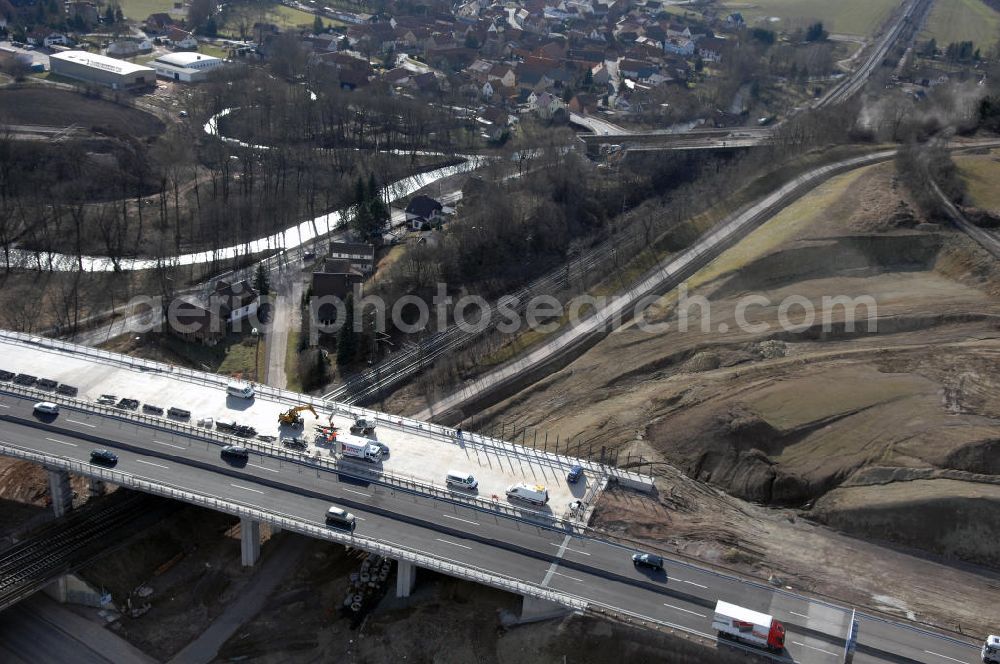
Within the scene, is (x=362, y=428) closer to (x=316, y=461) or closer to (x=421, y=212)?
(x=316, y=461)

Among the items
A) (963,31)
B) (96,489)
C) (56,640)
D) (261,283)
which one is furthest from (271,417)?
(963,31)

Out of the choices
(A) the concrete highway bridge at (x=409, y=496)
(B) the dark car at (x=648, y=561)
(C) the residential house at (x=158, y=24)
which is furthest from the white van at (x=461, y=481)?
(C) the residential house at (x=158, y=24)

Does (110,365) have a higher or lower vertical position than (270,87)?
lower

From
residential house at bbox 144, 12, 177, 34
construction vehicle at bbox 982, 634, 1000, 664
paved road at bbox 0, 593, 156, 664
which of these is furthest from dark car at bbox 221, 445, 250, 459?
residential house at bbox 144, 12, 177, 34

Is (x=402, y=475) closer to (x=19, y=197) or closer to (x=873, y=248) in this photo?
(x=873, y=248)

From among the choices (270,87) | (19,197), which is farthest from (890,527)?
(270,87)

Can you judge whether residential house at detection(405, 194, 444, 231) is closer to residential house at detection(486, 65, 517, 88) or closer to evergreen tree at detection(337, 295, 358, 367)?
evergreen tree at detection(337, 295, 358, 367)

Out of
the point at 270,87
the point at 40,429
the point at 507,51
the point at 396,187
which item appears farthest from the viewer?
the point at 507,51
